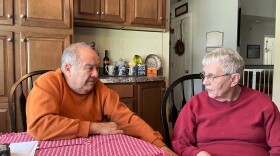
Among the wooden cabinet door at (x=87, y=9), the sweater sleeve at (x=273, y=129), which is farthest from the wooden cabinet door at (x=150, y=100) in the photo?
the sweater sleeve at (x=273, y=129)

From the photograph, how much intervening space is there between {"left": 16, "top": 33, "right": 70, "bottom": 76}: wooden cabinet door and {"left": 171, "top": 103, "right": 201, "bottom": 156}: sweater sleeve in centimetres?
153

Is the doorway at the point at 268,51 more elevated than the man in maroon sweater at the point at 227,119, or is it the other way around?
the doorway at the point at 268,51

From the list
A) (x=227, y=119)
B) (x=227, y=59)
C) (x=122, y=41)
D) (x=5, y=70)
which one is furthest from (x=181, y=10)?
(x=227, y=119)

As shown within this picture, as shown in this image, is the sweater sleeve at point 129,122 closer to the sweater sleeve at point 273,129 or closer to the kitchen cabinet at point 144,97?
the sweater sleeve at point 273,129

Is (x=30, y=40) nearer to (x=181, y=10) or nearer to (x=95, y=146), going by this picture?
(x=95, y=146)

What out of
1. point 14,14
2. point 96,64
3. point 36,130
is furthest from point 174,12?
point 36,130

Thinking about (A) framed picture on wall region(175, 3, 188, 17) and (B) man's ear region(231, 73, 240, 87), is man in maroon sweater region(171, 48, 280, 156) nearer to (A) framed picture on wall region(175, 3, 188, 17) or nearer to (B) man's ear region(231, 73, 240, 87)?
(B) man's ear region(231, 73, 240, 87)

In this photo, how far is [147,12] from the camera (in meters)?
3.07

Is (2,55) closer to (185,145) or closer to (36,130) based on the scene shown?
(36,130)

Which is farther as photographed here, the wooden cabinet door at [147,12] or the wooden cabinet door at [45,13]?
the wooden cabinet door at [147,12]

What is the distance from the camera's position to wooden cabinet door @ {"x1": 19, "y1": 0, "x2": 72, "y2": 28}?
2.19 meters

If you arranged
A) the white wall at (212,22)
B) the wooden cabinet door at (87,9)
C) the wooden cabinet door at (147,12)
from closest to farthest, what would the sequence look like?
the wooden cabinet door at (87,9), the wooden cabinet door at (147,12), the white wall at (212,22)

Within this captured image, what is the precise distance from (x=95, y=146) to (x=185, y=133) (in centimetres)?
55

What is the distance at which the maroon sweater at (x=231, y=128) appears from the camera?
1153mm
